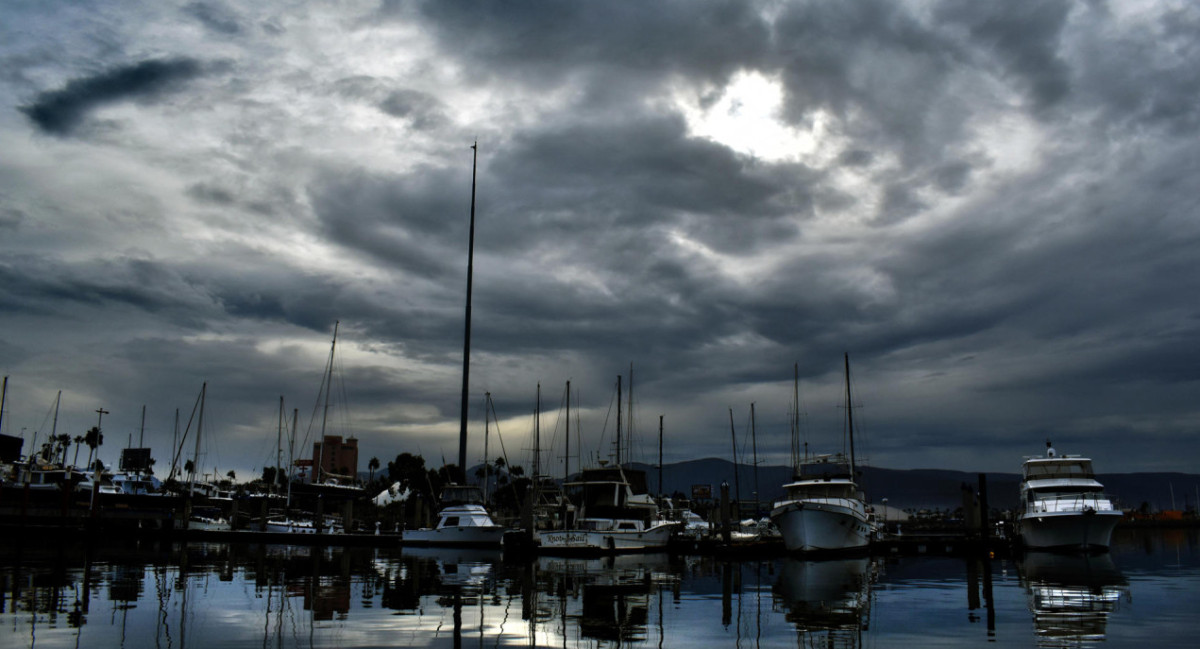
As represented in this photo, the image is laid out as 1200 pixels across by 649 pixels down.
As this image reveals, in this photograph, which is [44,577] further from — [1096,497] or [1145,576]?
[1096,497]

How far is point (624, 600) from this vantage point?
961 inches

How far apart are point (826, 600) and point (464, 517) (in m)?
36.4

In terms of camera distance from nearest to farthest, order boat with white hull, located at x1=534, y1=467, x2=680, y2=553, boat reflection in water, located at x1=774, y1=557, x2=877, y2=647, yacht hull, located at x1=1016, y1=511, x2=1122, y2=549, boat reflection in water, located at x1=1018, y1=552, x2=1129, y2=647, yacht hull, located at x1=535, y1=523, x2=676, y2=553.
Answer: boat reflection in water, located at x1=774, y1=557, x2=877, y2=647, boat reflection in water, located at x1=1018, y1=552, x2=1129, y2=647, yacht hull, located at x1=535, y1=523, x2=676, y2=553, boat with white hull, located at x1=534, y1=467, x2=680, y2=553, yacht hull, located at x1=1016, y1=511, x2=1122, y2=549

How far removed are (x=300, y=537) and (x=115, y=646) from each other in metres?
50.6

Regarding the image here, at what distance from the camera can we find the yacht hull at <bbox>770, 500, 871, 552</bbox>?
45.2 m

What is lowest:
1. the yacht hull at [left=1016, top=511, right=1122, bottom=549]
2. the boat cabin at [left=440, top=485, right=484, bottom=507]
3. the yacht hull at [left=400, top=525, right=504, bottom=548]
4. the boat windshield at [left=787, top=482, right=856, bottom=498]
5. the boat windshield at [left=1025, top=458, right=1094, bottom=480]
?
the yacht hull at [left=400, top=525, right=504, bottom=548]

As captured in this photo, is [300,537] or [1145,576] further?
[300,537]

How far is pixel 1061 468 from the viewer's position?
55.2 m

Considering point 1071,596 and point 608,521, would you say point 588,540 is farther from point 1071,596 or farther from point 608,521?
point 1071,596

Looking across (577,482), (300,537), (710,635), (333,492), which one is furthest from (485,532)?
(333,492)

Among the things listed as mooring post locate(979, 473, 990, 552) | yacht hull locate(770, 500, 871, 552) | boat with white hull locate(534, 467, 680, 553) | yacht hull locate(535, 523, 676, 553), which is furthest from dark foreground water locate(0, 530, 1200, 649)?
mooring post locate(979, 473, 990, 552)

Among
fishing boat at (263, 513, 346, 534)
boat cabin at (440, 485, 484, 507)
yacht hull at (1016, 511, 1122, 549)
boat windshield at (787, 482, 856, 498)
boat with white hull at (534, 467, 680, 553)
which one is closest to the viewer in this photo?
boat windshield at (787, 482, 856, 498)

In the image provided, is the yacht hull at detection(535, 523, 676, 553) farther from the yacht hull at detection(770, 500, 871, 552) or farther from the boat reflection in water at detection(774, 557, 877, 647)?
the boat reflection in water at detection(774, 557, 877, 647)

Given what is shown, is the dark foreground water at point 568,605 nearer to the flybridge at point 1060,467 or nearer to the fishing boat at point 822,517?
the fishing boat at point 822,517
